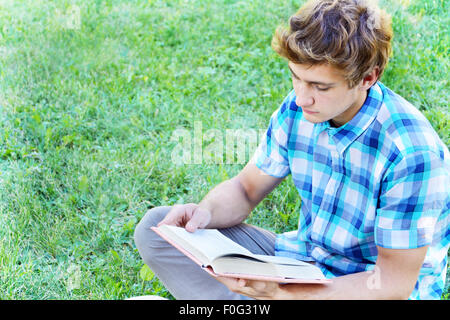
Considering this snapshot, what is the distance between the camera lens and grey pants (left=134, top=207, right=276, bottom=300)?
2.22 metres

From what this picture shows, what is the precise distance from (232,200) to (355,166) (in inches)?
22.2

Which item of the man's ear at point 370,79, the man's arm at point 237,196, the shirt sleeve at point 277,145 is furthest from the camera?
the man's arm at point 237,196

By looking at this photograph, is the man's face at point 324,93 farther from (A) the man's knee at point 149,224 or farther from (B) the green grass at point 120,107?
(B) the green grass at point 120,107

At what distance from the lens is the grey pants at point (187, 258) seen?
2221mm

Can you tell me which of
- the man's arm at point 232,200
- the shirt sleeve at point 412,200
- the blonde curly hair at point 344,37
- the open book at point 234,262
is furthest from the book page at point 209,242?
the blonde curly hair at point 344,37

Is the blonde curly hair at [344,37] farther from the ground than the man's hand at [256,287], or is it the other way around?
the blonde curly hair at [344,37]

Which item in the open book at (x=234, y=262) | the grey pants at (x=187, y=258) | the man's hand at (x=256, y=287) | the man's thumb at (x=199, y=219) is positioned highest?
the open book at (x=234, y=262)

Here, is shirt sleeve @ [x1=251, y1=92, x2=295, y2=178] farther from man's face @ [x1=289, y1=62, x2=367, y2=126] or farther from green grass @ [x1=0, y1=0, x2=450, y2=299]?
green grass @ [x1=0, y1=0, x2=450, y2=299]

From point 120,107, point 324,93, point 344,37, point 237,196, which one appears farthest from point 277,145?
point 120,107

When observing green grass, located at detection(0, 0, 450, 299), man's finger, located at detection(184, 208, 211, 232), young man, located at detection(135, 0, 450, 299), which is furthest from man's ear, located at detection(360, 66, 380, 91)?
green grass, located at detection(0, 0, 450, 299)

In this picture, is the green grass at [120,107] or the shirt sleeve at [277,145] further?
the green grass at [120,107]
